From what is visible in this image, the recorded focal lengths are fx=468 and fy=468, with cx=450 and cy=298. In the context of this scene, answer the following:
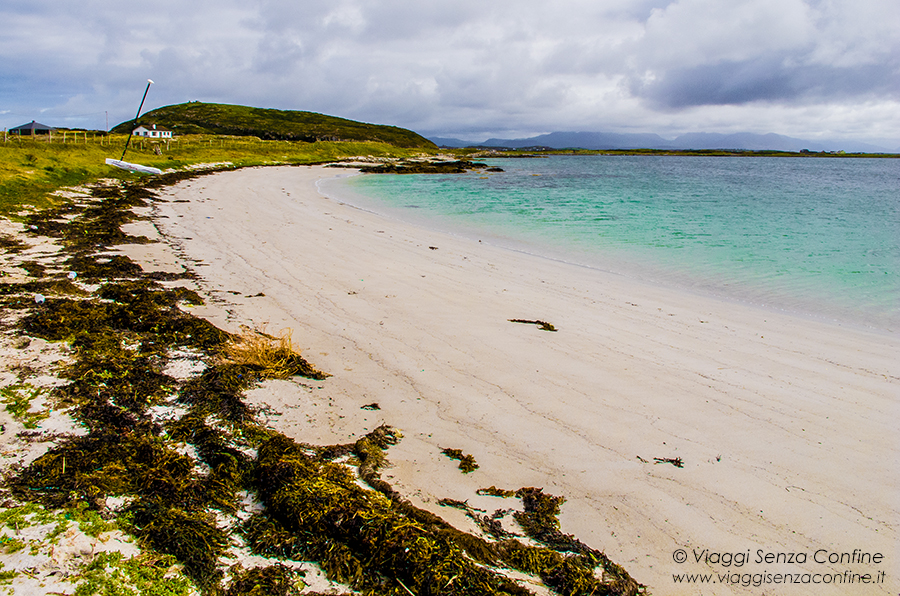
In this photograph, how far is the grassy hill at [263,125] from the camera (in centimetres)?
12044

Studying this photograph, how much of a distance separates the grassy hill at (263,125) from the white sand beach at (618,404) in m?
114

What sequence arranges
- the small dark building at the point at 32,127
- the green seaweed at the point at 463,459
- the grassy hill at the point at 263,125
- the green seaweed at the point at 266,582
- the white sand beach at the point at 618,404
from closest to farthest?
1. the green seaweed at the point at 266,582
2. the white sand beach at the point at 618,404
3. the green seaweed at the point at 463,459
4. the small dark building at the point at 32,127
5. the grassy hill at the point at 263,125

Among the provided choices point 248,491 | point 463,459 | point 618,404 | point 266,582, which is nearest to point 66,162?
point 248,491

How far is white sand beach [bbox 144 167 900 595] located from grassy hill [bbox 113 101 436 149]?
114 meters

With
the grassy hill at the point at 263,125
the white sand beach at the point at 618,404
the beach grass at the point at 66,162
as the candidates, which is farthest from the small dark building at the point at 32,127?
the white sand beach at the point at 618,404

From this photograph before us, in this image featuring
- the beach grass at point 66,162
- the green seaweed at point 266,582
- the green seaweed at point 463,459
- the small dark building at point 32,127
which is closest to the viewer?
the green seaweed at point 266,582

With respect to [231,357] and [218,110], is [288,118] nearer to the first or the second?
[218,110]

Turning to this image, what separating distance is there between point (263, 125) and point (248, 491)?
476ft

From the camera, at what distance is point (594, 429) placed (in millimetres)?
4875

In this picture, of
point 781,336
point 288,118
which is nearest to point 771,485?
point 781,336

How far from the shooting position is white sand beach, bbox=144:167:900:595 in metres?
3.66

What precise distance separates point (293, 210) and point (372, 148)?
7801 centimetres

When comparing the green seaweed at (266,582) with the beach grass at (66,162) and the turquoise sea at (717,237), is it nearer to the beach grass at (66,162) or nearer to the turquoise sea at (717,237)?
the turquoise sea at (717,237)

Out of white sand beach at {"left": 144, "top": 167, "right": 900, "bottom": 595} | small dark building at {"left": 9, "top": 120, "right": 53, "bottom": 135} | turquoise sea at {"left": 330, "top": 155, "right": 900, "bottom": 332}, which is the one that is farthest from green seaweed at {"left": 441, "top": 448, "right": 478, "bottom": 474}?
small dark building at {"left": 9, "top": 120, "right": 53, "bottom": 135}
